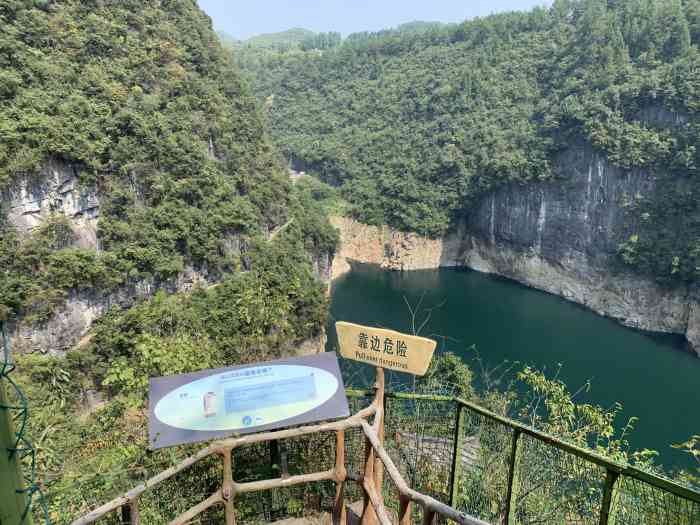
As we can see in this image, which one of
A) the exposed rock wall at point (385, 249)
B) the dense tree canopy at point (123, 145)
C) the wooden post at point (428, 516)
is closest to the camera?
the wooden post at point (428, 516)

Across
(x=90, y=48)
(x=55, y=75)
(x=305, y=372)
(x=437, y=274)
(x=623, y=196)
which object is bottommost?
(x=437, y=274)

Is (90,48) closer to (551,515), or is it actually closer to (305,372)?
(305,372)

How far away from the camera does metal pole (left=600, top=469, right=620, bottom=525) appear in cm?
225

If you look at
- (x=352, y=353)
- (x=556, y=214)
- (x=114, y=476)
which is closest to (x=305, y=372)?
(x=352, y=353)

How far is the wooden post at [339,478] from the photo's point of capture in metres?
2.89

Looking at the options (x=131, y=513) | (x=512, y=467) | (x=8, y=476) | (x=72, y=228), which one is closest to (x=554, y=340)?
(x=72, y=228)

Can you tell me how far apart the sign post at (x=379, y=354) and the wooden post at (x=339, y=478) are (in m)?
0.15

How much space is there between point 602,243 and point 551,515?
99.1 feet

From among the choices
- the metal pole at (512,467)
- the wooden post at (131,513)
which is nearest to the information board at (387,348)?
the metal pole at (512,467)

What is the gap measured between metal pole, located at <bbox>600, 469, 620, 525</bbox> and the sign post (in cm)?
105

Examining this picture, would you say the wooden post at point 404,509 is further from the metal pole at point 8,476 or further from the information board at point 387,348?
the metal pole at point 8,476

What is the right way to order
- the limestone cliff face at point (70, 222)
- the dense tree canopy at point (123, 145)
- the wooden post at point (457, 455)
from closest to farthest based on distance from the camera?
the wooden post at point (457, 455)
the limestone cliff face at point (70, 222)
the dense tree canopy at point (123, 145)

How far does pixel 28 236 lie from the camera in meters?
14.7

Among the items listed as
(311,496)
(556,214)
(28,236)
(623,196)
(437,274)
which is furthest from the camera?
(437,274)
